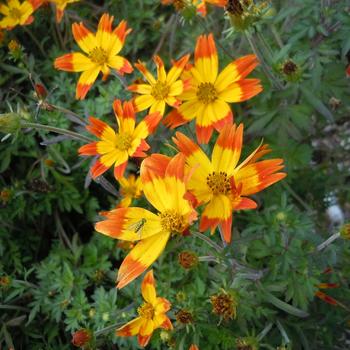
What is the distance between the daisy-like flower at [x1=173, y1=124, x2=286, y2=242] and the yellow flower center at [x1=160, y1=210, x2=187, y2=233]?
0.19ft

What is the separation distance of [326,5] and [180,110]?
75 centimetres

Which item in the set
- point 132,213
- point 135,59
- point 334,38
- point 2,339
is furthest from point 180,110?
point 2,339

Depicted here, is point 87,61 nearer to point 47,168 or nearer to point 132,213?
point 47,168

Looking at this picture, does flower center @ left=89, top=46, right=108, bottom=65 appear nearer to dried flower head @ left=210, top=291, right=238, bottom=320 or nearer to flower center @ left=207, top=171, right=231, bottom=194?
flower center @ left=207, top=171, right=231, bottom=194

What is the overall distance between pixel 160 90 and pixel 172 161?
60cm

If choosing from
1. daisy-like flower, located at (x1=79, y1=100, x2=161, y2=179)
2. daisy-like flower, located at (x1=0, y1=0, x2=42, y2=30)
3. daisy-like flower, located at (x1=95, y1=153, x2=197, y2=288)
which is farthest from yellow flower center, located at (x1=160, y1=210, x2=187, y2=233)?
daisy-like flower, located at (x1=0, y1=0, x2=42, y2=30)

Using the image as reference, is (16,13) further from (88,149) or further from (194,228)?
(194,228)

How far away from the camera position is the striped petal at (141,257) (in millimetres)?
1446

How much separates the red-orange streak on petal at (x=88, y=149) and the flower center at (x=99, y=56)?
0.44 metres

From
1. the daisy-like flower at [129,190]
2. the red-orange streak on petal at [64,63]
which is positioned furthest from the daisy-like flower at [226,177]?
the red-orange streak on petal at [64,63]

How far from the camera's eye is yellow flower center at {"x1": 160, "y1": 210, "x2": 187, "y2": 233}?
145 cm

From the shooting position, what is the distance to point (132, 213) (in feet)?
5.12

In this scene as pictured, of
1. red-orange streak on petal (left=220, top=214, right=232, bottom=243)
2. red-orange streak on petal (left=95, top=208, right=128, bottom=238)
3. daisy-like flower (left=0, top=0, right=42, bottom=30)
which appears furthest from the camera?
daisy-like flower (left=0, top=0, right=42, bottom=30)

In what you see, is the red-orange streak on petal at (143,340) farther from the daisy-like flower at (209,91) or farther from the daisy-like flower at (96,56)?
the daisy-like flower at (96,56)
